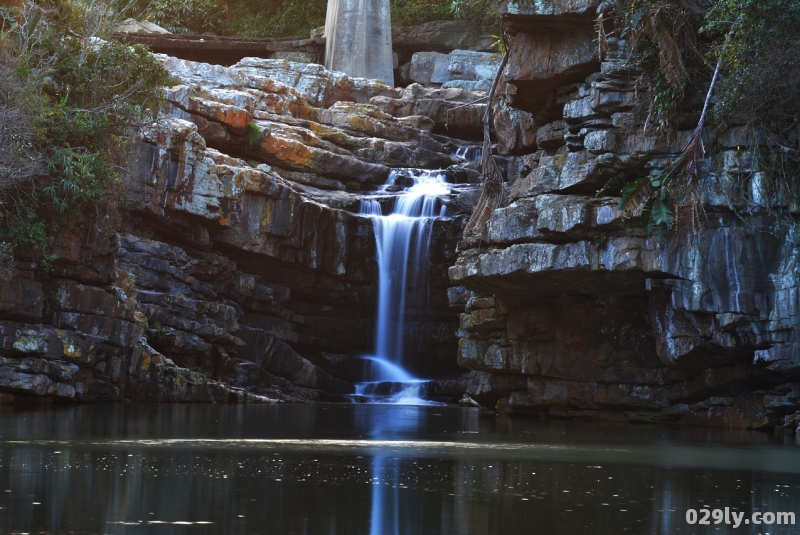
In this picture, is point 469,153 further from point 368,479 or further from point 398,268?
point 368,479

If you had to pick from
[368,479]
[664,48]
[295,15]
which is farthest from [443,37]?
[368,479]

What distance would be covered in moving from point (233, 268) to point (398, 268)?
18.5 ft

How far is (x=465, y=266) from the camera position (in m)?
26.2

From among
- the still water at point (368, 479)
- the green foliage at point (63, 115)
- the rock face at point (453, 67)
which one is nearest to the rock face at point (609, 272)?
the still water at point (368, 479)

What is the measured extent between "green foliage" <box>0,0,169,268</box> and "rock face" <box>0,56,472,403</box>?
96 cm

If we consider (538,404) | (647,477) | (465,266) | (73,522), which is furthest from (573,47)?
(73,522)

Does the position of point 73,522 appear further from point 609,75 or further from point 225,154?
point 225,154

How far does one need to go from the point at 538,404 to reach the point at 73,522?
68.6ft

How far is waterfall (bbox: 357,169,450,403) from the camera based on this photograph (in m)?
37.8

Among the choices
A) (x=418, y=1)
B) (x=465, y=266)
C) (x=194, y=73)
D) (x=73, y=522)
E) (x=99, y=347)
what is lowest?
(x=73, y=522)

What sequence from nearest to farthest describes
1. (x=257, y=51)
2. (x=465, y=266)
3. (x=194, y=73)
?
(x=465, y=266), (x=194, y=73), (x=257, y=51)

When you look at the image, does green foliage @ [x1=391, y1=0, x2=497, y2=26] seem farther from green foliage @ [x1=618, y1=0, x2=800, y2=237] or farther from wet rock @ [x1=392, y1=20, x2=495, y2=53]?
green foliage @ [x1=618, y1=0, x2=800, y2=237]

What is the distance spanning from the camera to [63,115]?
27.2 meters

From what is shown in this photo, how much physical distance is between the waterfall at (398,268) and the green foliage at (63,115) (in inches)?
389
